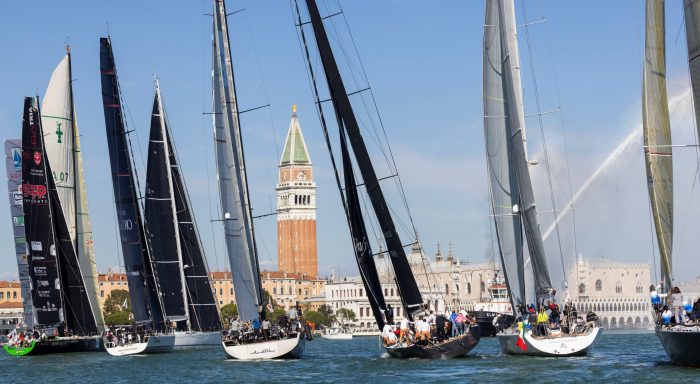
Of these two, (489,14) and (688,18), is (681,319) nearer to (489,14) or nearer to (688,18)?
(688,18)

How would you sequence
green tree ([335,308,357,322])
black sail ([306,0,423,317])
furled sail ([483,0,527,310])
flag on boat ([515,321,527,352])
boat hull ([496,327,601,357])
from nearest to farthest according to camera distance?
boat hull ([496,327,601,357]) < flag on boat ([515,321,527,352]) < black sail ([306,0,423,317]) < furled sail ([483,0,527,310]) < green tree ([335,308,357,322])

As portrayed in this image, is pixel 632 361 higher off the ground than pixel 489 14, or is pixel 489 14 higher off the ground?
pixel 489 14

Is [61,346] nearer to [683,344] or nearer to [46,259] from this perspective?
[46,259]

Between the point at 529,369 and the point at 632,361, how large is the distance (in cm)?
698

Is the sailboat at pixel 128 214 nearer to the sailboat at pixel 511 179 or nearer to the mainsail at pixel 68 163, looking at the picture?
the mainsail at pixel 68 163

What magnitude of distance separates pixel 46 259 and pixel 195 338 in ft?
25.9

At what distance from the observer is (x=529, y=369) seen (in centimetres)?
3700

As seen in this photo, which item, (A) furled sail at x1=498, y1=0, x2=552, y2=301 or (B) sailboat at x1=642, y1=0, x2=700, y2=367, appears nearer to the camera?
(B) sailboat at x1=642, y1=0, x2=700, y2=367

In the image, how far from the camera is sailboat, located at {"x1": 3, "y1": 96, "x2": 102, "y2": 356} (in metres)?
58.1

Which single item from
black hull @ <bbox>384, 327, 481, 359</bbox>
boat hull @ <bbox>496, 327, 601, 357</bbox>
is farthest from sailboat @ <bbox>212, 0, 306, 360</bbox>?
boat hull @ <bbox>496, 327, 601, 357</bbox>

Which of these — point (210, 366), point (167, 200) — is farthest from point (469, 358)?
point (167, 200)

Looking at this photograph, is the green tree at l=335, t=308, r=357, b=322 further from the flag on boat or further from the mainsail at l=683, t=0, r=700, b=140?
the mainsail at l=683, t=0, r=700, b=140

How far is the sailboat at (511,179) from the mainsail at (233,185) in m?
8.07

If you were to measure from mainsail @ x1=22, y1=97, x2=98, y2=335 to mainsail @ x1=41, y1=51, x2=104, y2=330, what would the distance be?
9.81 ft
